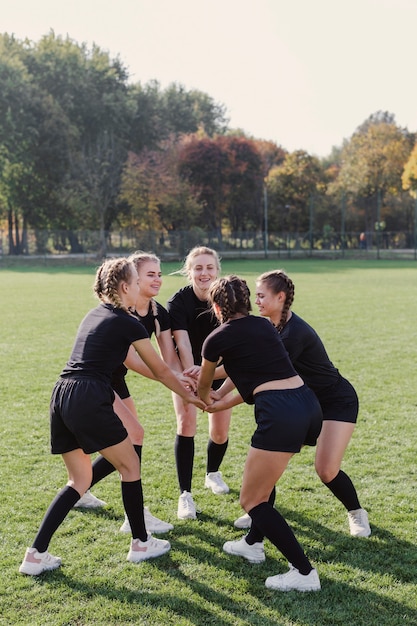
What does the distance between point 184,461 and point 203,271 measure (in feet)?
5.15

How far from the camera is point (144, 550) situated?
413cm

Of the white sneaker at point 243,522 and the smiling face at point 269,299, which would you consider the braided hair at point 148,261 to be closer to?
the smiling face at point 269,299

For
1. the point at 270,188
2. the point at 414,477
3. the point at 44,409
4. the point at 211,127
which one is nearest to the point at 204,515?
the point at 414,477

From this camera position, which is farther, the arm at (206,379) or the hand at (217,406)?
the hand at (217,406)

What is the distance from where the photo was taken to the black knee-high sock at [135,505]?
13.3 ft

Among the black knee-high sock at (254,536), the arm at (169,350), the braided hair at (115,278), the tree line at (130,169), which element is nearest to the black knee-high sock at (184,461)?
the arm at (169,350)

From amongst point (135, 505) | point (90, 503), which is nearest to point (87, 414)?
point (135, 505)

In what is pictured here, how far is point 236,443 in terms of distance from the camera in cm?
669

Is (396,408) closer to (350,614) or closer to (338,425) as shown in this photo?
(338,425)

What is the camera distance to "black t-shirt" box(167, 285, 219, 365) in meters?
5.12

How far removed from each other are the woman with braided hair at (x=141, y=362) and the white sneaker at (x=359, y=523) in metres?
1.33

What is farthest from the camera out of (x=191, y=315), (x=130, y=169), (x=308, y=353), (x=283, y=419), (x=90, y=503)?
(x=130, y=169)

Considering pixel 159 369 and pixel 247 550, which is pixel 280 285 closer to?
pixel 159 369

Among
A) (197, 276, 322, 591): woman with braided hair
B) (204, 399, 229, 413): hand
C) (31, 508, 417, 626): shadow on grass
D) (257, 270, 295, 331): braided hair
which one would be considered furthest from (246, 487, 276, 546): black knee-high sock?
(257, 270, 295, 331): braided hair
